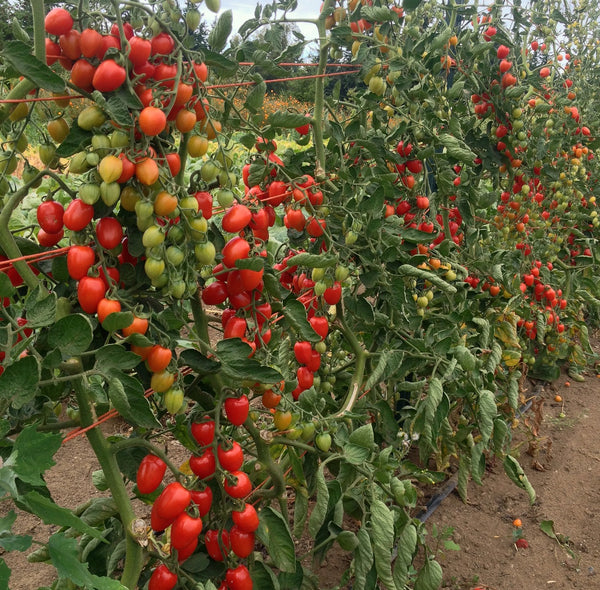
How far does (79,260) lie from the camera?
0.88m

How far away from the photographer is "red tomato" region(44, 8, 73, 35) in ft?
2.71

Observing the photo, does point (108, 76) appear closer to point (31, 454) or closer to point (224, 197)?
point (224, 197)

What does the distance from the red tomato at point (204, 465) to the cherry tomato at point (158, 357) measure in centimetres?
23

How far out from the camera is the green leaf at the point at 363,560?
1.21 m

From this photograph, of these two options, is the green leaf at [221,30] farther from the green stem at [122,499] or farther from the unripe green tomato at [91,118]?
the green stem at [122,499]

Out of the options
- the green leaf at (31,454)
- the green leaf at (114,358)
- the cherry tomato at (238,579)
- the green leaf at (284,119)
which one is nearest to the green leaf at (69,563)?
the green leaf at (31,454)

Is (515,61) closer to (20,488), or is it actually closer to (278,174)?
(278,174)

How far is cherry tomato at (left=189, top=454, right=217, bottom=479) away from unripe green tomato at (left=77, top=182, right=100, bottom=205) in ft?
1.66

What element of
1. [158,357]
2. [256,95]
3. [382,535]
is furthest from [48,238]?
[382,535]

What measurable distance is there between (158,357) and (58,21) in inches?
20.4

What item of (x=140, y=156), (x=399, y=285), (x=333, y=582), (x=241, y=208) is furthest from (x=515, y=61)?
(x=333, y=582)

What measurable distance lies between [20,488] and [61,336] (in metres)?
0.23

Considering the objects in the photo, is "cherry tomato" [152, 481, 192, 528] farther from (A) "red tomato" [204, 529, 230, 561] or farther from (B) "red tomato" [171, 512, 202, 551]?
(A) "red tomato" [204, 529, 230, 561]

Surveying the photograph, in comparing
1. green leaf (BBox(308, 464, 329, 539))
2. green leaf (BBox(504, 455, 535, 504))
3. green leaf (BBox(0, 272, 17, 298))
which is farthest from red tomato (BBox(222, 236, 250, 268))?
green leaf (BBox(504, 455, 535, 504))
